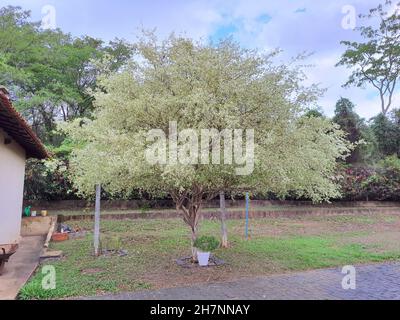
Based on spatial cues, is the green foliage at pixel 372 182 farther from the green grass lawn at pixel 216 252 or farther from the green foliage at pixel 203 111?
the green foliage at pixel 203 111

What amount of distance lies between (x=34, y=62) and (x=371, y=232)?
53.4 ft

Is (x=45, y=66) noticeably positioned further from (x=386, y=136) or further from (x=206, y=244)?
(x=386, y=136)

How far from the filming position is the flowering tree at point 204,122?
20.7 ft

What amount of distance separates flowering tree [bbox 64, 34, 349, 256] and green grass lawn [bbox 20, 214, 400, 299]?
1.67 meters

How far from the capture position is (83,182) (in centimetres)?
812

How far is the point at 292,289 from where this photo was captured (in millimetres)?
6137

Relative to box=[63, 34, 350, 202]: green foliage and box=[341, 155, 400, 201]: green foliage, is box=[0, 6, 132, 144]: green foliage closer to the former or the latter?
box=[63, 34, 350, 202]: green foliage

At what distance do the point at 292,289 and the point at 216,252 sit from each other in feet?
9.91

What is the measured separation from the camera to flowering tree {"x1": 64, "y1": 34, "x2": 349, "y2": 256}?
6297 mm

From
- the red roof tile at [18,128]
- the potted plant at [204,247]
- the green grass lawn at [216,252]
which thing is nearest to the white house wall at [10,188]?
Answer: the red roof tile at [18,128]

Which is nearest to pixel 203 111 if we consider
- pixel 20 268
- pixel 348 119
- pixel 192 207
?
pixel 192 207

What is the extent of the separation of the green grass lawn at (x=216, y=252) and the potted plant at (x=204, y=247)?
0.88ft
